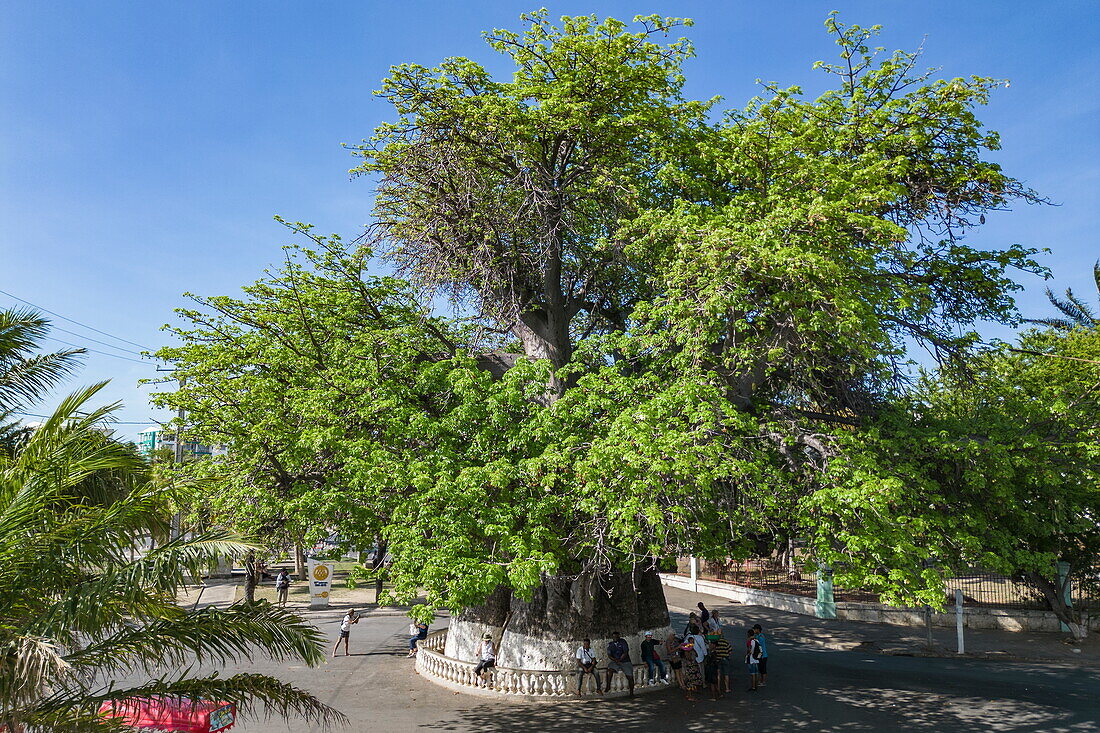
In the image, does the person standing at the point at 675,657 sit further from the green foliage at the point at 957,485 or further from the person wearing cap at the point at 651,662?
the green foliage at the point at 957,485

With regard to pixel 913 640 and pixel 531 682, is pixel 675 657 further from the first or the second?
pixel 913 640

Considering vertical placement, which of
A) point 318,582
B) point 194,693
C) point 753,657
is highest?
point 194,693

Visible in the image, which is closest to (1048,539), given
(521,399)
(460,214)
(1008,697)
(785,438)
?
(1008,697)

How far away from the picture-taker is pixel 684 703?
14.3m

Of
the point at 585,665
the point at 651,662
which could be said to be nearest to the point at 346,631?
the point at 585,665

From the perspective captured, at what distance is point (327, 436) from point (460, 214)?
20.6ft

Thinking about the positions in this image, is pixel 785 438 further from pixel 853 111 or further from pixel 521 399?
pixel 853 111

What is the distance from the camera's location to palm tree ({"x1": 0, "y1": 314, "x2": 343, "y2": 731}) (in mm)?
6273

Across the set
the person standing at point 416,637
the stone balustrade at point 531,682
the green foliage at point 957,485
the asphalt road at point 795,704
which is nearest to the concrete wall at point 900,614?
the asphalt road at point 795,704

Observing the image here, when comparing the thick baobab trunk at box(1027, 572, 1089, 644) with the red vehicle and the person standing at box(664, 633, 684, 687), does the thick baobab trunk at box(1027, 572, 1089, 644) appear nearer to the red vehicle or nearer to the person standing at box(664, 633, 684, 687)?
the person standing at box(664, 633, 684, 687)

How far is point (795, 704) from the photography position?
1412cm

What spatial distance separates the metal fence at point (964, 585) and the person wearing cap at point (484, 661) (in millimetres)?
5133

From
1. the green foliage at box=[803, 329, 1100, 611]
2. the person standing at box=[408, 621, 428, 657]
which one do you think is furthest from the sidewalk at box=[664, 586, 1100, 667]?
the person standing at box=[408, 621, 428, 657]

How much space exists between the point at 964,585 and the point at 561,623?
16.1 meters
